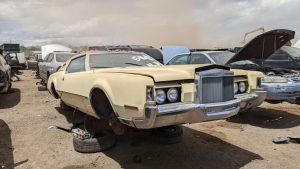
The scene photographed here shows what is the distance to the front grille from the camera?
4.11 meters

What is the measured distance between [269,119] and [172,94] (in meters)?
4.34

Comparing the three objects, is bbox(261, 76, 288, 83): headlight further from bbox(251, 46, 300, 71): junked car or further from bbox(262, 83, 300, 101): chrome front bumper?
bbox(251, 46, 300, 71): junked car

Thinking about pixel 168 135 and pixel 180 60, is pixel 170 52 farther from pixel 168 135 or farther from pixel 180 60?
pixel 168 135

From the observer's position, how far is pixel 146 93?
3744 mm

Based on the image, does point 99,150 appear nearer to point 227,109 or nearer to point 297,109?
point 227,109

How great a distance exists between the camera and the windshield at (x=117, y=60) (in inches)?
223

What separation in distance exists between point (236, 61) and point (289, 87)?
1668mm

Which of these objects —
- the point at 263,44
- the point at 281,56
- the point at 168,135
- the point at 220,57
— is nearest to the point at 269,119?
the point at 263,44

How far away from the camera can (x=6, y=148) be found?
5.41m

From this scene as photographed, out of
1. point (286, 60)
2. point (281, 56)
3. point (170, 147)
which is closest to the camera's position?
point (170, 147)

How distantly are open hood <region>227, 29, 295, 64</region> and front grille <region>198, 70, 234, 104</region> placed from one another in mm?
3522

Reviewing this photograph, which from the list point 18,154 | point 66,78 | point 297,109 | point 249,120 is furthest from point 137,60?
point 297,109

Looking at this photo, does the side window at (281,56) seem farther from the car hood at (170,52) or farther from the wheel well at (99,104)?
the wheel well at (99,104)

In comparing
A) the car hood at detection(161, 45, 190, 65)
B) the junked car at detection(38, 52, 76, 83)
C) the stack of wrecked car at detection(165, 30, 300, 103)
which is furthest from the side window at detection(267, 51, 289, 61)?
the junked car at detection(38, 52, 76, 83)
